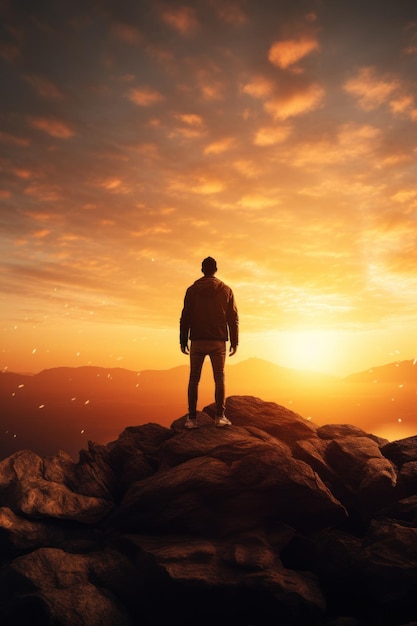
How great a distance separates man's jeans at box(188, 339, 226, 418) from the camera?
13156 mm

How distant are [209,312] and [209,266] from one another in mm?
1694

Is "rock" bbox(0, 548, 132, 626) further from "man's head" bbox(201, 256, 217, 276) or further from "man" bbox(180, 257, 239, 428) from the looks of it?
"man's head" bbox(201, 256, 217, 276)

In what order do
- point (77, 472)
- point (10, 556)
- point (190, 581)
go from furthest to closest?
point (77, 472)
point (10, 556)
point (190, 581)

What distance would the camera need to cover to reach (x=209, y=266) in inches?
532

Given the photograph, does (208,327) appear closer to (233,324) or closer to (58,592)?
(233,324)

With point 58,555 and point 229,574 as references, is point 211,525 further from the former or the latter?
point 58,555

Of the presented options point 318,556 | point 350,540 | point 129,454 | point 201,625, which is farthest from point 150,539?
point 350,540

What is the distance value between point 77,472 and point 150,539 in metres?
4.20

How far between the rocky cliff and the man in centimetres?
155

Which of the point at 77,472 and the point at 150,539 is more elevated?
the point at 77,472

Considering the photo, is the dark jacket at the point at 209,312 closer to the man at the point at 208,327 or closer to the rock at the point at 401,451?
the man at the point at 208,327

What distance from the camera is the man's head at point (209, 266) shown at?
13.5 metres

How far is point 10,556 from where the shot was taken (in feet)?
36.0

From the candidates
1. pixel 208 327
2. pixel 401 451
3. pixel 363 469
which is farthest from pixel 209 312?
pixel 401 451
